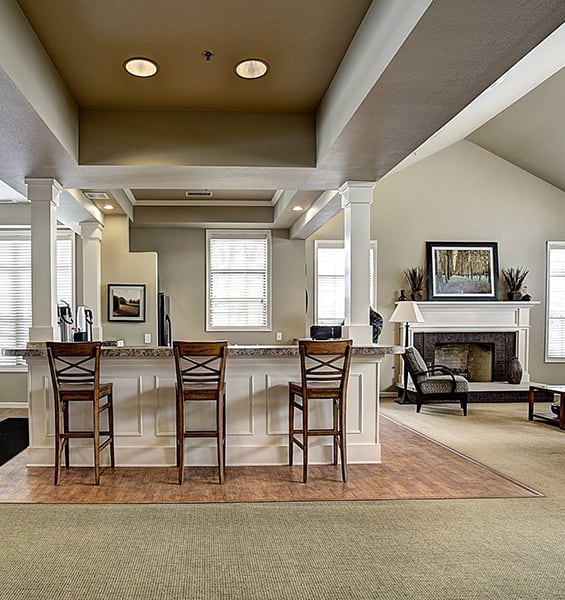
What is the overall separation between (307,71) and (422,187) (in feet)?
18.8

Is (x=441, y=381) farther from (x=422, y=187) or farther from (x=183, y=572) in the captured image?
(x=183, y=572)

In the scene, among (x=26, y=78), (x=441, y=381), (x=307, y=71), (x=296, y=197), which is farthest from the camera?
(x=441, y=381)

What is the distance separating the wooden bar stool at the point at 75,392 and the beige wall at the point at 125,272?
2.65 meters

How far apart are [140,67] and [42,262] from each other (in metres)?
2.03

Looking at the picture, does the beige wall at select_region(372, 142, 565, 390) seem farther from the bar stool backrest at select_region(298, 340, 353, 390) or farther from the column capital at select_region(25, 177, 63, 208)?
the column capital at select_region(25, 177, 63, 208)

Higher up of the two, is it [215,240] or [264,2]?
[264,2]

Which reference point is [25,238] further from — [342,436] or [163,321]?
[342,436]

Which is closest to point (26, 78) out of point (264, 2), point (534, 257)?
point (264, 2)

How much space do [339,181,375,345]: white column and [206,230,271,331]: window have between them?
3677 millimetres

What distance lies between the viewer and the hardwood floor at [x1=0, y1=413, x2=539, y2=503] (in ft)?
13.1

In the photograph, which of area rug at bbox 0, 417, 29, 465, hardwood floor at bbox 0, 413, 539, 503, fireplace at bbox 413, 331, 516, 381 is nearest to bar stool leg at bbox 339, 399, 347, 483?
hardwood floor at bbox 0, 413, 539, 503

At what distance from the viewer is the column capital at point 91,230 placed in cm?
701

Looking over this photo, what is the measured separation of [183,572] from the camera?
2.84m

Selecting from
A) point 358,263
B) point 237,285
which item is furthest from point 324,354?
point 237,285
